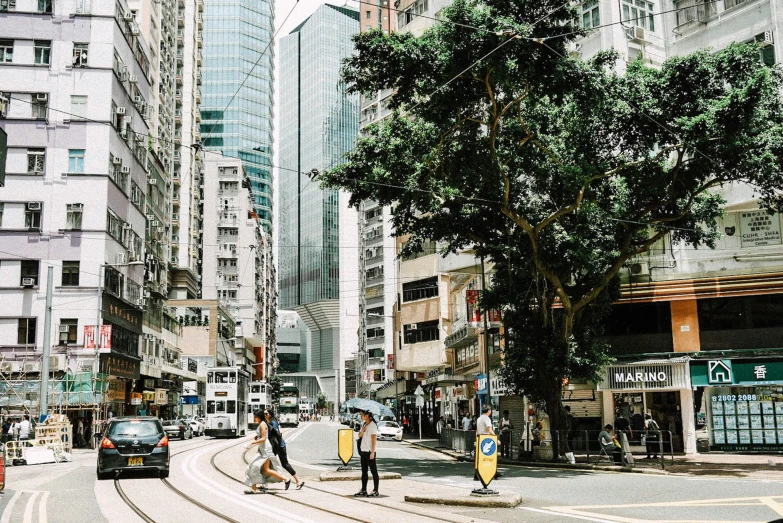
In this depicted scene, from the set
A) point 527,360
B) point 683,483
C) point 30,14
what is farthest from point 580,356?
point 30,14

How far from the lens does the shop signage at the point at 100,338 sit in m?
41.8

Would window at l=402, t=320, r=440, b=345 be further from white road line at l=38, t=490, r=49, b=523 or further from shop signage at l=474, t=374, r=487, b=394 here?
white road line at l=38, t=490, r=49, b=523

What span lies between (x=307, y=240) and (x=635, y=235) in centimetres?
15513

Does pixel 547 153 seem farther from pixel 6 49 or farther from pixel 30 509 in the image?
pixel 6 49

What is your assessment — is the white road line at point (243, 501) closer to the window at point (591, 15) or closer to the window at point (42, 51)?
the window at point (591, 15)

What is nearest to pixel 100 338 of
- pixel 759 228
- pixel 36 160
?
pixel 36 160

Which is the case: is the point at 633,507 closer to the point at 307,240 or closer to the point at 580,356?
the point at 580,356

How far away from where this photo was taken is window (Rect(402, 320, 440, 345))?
185ft

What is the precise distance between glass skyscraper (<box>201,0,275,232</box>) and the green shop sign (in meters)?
120

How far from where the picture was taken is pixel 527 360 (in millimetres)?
25547

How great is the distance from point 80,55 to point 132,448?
106 ft

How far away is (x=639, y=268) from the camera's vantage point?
30.4 metres

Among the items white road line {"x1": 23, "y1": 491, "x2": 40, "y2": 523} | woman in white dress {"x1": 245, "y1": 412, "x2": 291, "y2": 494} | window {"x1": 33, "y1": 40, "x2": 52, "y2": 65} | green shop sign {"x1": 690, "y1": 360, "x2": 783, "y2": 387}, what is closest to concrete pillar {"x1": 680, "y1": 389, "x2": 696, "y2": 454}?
green shop sign {"x1": 690, "y1": 360, "x2": 783, "y2": 387}

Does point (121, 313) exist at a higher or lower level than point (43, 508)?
higher
